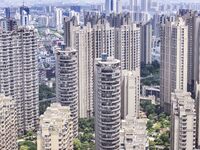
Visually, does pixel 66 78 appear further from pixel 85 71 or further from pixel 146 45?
pixel 146 45

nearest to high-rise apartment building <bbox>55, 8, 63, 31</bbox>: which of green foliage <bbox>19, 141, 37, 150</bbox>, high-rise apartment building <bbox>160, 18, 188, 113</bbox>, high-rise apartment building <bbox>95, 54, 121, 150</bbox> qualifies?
high-rise apartment building <bbox>160, 18, 188, 113</bbox>

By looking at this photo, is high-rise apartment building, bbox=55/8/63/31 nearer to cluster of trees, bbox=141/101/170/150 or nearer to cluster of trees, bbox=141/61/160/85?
cluster of trees, bbox=141/61/160/85

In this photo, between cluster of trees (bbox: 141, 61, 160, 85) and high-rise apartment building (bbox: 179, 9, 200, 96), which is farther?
cluster of trees (bbox: 141, 61, 160, 85)

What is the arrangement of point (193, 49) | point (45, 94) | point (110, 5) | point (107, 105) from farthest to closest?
point (110, 5) → point (193, 49) → point (45, 94) → point (107, 105)

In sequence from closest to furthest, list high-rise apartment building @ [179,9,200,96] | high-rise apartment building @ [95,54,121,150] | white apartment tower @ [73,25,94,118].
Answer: high-rise apartment building @ [95,54,121,150] → white apartment tower @ [73,25,94,118] → high-rise apartment building @ [179,9,200,96]

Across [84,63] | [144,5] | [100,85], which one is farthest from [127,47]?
[144,5]

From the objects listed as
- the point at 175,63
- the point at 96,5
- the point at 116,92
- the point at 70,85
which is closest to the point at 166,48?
the point at 175,63
